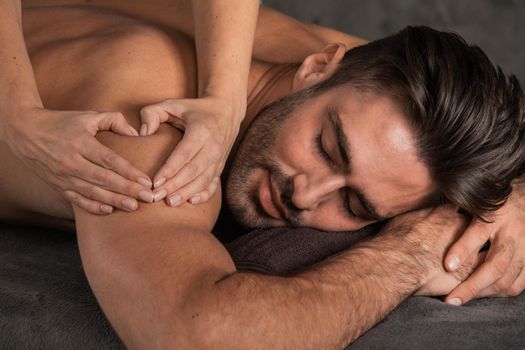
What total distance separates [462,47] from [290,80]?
0.35m

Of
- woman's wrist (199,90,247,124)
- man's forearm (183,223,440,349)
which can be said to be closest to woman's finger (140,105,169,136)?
woman's wrist (199,90,247,124)

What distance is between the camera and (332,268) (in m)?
1.36

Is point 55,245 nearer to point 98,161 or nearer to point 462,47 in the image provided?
point 98,161

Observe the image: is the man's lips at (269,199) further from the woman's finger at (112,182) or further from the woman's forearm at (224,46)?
the woman's finger at (112,182)

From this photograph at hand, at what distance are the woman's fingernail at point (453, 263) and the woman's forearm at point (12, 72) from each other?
729 millimetres

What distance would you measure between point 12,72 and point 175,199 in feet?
1.20

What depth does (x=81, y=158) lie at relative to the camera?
1.27 metres

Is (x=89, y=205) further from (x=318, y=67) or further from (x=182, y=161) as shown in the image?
(x=318, y=67)

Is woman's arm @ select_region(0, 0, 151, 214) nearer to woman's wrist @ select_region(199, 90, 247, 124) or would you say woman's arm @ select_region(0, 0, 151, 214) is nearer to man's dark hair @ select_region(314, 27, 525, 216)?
woman's wrist @ select_region(199, 90, 247, 124)

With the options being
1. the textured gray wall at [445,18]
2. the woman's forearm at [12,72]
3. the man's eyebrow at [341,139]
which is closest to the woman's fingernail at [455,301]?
the man's eyebrow at [341,139]

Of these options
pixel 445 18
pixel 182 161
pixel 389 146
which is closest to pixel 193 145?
pixel 182 161

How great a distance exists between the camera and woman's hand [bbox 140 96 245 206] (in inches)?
50.3

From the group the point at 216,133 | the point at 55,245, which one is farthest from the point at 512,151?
the point at 55,245

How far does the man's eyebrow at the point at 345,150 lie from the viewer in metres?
1.52
